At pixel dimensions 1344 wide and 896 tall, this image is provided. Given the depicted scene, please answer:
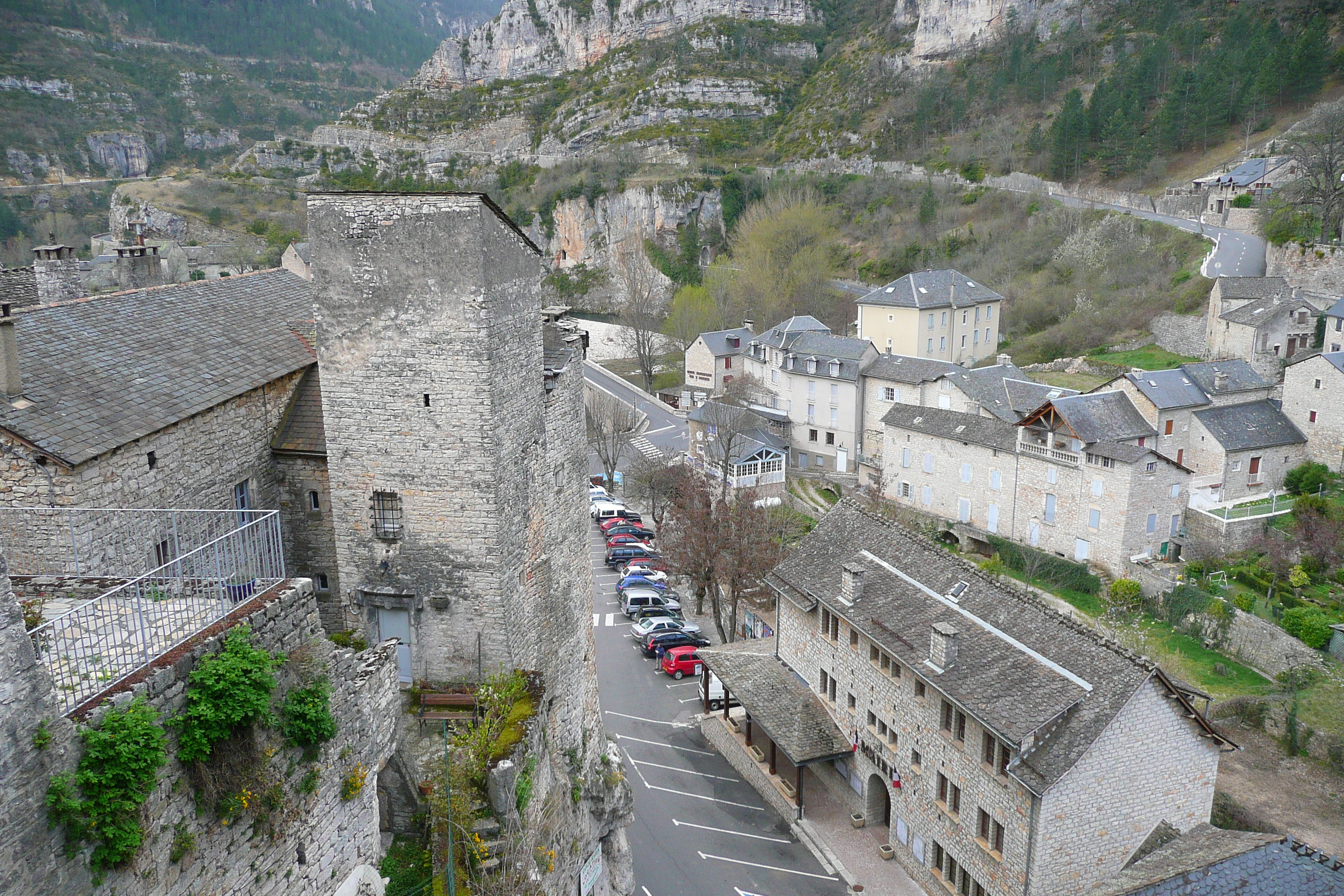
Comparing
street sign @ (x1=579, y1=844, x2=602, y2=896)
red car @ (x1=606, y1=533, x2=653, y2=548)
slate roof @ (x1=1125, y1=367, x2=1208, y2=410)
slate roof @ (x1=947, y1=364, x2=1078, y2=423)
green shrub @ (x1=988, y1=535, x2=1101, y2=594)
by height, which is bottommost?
red car @ (x1=606, y1=533, x2=653, y2=548)

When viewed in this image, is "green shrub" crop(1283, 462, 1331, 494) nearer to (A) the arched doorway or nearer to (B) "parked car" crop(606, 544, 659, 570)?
(A) the arched doorway

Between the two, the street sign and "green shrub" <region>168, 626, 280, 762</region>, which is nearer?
"green shrub" <region>168, 626, 280, 762</region>

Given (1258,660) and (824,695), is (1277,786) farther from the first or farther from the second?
(824,695)

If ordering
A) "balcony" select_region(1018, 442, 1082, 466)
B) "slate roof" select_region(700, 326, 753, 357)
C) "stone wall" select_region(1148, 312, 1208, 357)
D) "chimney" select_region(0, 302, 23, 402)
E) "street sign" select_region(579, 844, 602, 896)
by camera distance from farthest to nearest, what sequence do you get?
"slate roof" select_region(700, 326, 753, 357) → "stone wall" select_region(1148, 312, 1208, 357) → "balcony" select_region(1018, 442, 1082, 466) → "street sign" select_region(579, 844, 602, 896) → "chimney" select_region(0, 302, 23, 402)

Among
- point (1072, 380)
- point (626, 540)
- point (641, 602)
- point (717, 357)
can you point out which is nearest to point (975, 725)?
point (641, 602)

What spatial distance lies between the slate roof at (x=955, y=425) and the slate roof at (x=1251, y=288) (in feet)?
60.9

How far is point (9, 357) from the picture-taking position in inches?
510

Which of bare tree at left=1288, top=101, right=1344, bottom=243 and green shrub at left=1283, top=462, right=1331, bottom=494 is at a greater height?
bare tree at left=1288, top=101, right=1344, bottom=243

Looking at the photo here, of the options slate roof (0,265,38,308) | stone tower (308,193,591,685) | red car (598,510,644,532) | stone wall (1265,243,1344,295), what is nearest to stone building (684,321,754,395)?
red car (598,510,644,532)

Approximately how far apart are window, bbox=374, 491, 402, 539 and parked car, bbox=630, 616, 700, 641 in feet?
63.0

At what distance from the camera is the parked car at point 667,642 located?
109ft

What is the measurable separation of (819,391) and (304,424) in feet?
128

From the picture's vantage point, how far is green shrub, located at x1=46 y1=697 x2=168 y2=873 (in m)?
7.19

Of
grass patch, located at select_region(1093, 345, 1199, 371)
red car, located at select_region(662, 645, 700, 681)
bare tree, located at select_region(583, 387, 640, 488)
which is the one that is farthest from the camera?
bare tree, located at select_region(583, 387, 640, 488)
